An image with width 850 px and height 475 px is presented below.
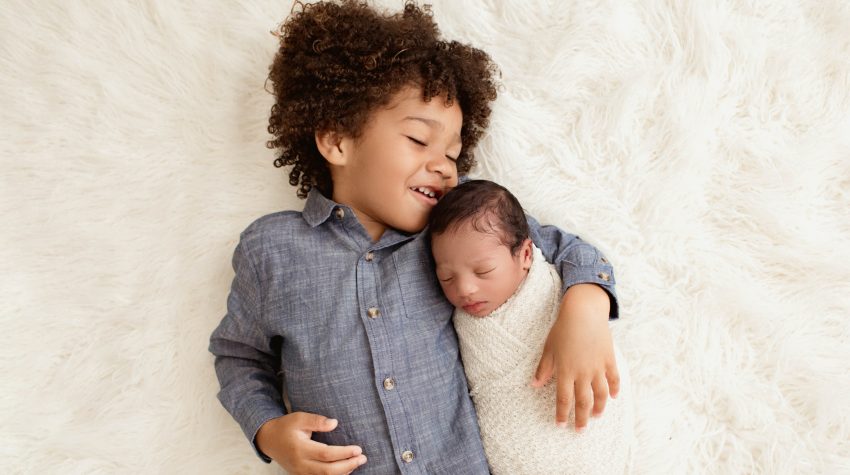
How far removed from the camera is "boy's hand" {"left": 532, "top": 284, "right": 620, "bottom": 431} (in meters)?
1.30

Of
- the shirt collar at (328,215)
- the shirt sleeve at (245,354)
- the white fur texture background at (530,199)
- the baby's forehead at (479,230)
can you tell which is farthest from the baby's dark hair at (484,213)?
the shirt sleeve at (245,354)

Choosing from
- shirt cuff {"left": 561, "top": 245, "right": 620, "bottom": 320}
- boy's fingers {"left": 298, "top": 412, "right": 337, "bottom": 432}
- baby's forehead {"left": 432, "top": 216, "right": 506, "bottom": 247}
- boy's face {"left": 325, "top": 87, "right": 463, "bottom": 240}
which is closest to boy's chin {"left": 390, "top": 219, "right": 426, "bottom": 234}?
boy's face {"left": 325, "top": 87, "right": 463, "bottom": 240}

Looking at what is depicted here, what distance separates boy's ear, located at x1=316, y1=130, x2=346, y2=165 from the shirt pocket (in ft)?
0.89

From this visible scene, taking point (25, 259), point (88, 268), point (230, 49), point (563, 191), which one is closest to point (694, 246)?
point (563, 191)

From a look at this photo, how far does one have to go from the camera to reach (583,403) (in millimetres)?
1298

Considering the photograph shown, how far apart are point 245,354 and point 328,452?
33 centimetres

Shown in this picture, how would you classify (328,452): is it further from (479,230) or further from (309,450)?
(479,230)

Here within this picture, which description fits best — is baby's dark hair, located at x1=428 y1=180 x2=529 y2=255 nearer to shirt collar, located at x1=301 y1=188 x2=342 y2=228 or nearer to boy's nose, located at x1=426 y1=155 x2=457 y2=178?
boy's nose, located at x1=426 y1=155 x2=457 y2=178

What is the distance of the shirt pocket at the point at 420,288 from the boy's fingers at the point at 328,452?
1.03ft

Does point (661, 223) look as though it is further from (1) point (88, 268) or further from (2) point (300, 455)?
(1) point (88, 268)

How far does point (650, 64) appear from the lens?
5.33 ft

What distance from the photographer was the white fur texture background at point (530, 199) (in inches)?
60.6

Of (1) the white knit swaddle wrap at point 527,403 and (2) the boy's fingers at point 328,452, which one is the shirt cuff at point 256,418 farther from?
(1) the white knit swaddle wrap at point 527,403

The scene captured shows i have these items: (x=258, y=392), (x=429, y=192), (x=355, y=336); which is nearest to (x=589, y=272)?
(x=429, y=192)
